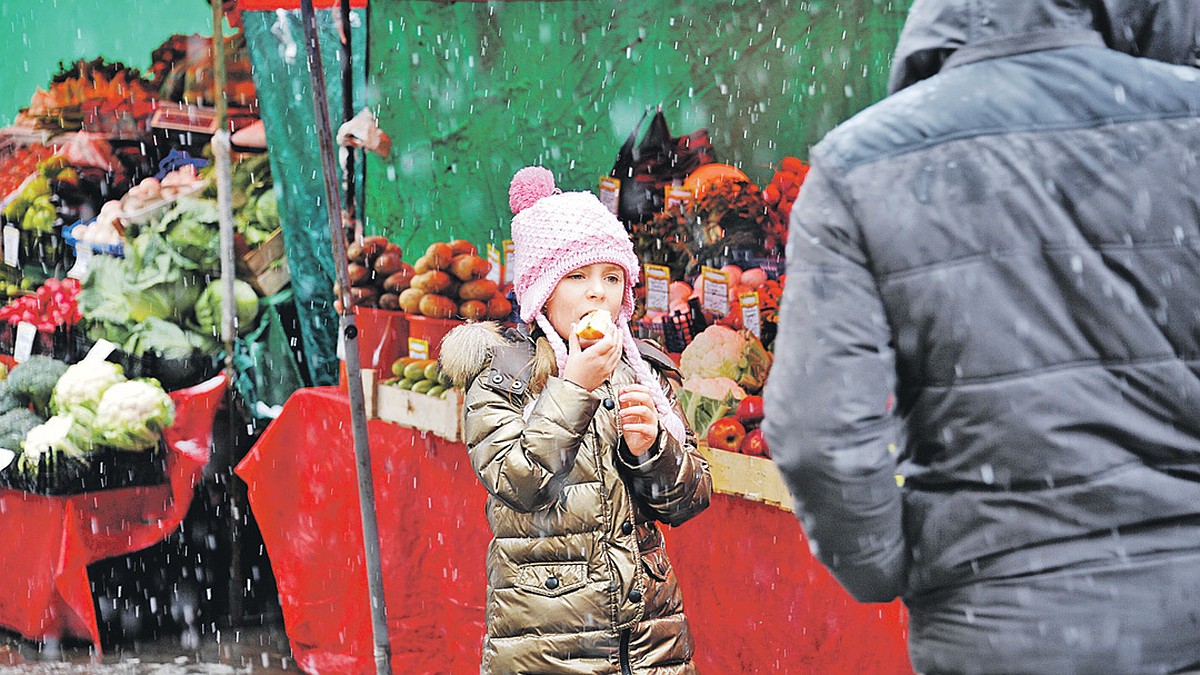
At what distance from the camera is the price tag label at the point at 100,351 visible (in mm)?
5852

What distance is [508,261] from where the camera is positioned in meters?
5.03

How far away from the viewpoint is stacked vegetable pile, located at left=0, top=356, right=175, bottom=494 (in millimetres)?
5469

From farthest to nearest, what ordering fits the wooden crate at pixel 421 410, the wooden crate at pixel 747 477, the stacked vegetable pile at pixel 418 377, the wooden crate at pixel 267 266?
the wooden crate at pixel 267 266
the stacked vegetable pile at pixel 418 377
the wooden crate at pixel 421 410
the wooden crate at pixel 747 477

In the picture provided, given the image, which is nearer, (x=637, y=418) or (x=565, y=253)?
(x=637, y=418)

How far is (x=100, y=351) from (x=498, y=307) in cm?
221

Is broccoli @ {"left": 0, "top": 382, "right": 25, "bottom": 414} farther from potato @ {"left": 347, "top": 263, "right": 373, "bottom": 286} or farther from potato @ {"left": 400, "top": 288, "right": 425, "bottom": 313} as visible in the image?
potato @ {"left": 400, "top": 288, "right": 425, "bottom": 313}

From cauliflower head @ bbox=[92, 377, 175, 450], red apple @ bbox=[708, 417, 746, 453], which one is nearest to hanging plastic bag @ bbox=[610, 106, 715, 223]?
red apple @ bbox=[708, 417, 746, 453]

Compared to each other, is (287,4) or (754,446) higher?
(287,4)

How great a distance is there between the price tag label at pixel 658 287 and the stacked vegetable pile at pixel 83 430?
2512mm

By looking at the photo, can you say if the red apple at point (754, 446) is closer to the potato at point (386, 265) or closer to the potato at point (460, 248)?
the potato at point (460, 248)

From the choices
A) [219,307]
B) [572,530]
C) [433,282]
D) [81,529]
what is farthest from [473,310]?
[572,530]

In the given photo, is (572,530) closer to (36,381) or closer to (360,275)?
(360,275)

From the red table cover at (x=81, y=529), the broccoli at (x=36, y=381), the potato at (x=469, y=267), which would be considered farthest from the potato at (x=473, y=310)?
the broccoli at (x=36, y=381)

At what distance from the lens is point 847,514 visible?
1.61 metres
